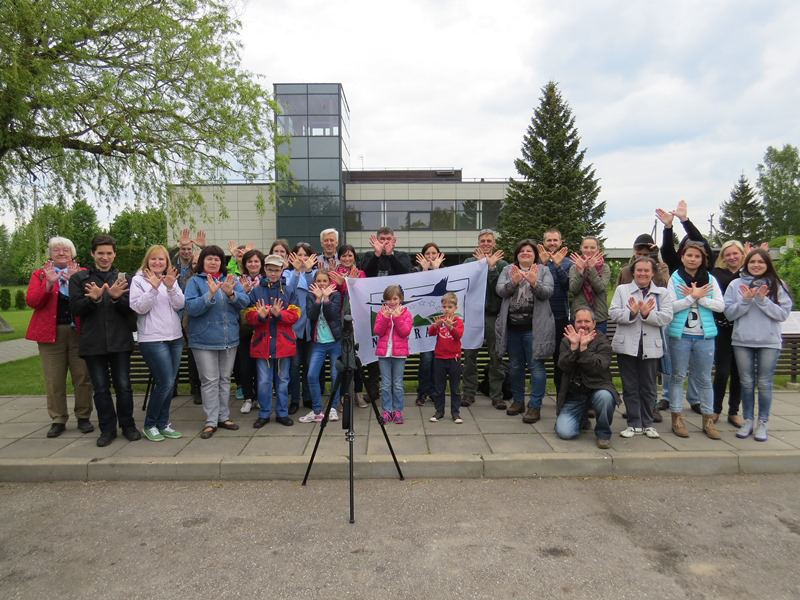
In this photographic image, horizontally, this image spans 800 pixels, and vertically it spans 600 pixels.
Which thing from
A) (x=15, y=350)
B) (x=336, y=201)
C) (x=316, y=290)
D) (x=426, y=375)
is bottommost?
(x=15, y=350)

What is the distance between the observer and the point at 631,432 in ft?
17.7

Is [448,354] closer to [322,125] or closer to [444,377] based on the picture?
[444,377]

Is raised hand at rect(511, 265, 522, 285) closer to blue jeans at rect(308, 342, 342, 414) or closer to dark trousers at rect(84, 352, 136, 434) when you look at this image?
blue jeans at rect(308, 342, 342, 414)

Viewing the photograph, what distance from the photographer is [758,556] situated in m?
3.32

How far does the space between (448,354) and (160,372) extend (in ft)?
10.9

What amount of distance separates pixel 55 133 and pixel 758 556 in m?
15.1

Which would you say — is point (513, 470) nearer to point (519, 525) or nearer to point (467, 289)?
point (519, 525)

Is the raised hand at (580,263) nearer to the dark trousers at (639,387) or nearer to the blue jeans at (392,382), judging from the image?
the dark trousers at (639,387)

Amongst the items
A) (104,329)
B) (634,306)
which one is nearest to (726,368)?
(634,306)

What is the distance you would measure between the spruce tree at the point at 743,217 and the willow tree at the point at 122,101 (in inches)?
2461

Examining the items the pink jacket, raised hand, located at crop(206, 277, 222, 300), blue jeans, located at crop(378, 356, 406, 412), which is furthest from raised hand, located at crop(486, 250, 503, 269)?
raised hand, located at crop(206, 277, 222, 300)

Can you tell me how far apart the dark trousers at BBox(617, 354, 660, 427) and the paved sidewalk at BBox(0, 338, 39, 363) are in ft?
42.4

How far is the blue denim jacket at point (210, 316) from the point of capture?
17.5 feet

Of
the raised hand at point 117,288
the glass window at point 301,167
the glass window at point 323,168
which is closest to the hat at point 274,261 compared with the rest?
the raised hand at point 117,288
